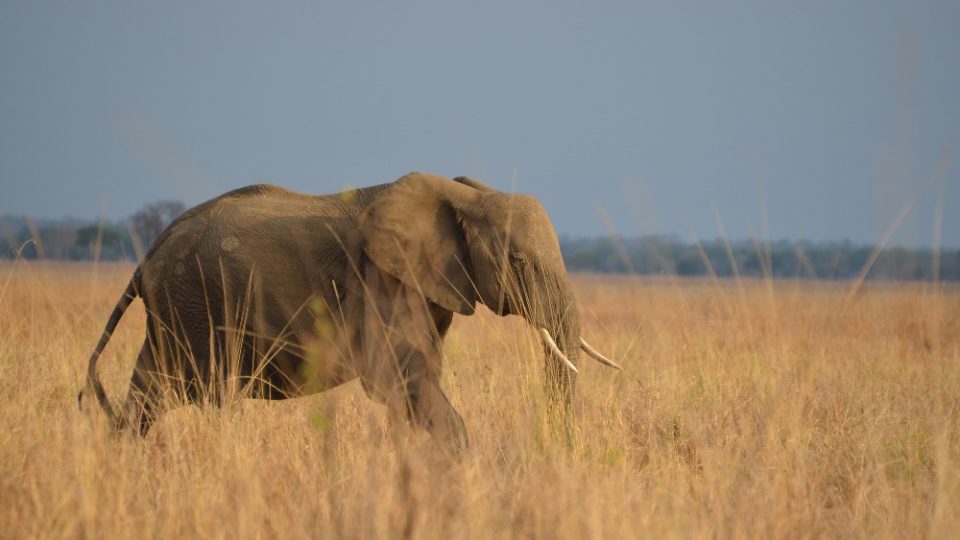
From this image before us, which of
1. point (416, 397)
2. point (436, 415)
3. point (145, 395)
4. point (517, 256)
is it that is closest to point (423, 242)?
point (517, 256)

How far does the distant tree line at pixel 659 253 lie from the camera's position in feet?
24.9

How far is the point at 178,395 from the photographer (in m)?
6.90

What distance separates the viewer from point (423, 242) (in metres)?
6.62

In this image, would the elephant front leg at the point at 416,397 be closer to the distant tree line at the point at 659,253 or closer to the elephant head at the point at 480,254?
the elephant head at the point at 480,254

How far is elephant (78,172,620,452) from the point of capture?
6391 mm

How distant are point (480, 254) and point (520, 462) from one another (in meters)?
1.45

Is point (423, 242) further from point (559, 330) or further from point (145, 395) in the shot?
point (145, 395)

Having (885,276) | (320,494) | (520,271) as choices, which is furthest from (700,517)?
(885,276)

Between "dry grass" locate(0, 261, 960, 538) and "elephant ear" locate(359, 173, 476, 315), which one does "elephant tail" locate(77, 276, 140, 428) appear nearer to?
"dry grass" locate(0, 261, 960, 538)

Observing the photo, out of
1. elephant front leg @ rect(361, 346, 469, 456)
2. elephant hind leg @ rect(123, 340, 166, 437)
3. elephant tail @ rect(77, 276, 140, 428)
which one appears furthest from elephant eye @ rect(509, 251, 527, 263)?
elephant tail @ rect(77, 276, 140, 428)

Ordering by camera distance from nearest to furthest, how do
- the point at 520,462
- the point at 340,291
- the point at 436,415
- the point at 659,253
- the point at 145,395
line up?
the point at 520,462 → the point at 436,415 → the point at 145,395 → the point at 340,291 → the point at 659,253

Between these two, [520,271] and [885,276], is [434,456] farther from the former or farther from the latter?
[885,276]

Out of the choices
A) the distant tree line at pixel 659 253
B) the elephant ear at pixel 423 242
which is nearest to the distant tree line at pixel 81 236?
the distant tree line at pixel 659 253

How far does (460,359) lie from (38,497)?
583cm
